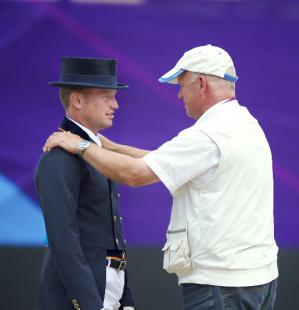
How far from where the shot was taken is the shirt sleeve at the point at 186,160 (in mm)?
3113

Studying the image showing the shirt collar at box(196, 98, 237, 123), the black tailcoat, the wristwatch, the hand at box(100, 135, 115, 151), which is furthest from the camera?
the hand at box(100, 135, 115, 151)

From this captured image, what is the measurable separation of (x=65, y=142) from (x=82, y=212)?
0.94ft

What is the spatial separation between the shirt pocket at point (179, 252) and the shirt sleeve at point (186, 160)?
0.19 metres

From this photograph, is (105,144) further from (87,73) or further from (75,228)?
(75,228)

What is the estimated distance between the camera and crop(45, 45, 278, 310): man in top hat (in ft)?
10.2

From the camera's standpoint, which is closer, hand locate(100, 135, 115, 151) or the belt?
the belt

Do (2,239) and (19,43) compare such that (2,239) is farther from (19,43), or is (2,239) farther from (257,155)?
(257,155)

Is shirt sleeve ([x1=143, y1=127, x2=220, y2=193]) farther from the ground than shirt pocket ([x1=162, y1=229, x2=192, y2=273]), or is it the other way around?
shirt sleeve ([x1=143, y1=127, x2=220, y2=193])

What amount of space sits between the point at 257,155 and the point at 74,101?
2.51 feet

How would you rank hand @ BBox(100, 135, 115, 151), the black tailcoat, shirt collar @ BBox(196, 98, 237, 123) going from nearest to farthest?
the black tailcoat, shirt collar @ BBox(196, 98, 237, 123), hand @ BBox(100, 135, 115, 151)

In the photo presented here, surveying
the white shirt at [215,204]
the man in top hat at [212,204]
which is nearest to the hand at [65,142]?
the man in top hat at [212,204]

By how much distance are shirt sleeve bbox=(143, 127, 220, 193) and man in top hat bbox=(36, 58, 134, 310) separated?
0.29 meters

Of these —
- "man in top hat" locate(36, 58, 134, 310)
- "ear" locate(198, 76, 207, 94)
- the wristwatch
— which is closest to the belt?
"man in top hat" locate(36, 58, 134, 310)

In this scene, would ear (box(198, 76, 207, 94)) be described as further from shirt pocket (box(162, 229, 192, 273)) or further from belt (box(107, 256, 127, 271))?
belt (box(107, 256, 127, 271))
